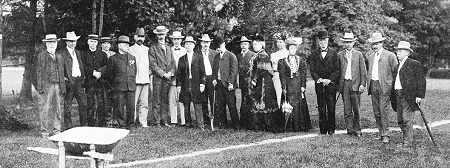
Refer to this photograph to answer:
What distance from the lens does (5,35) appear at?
2061cm

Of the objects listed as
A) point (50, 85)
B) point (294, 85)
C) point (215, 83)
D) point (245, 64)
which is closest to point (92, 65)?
point (50, 85)

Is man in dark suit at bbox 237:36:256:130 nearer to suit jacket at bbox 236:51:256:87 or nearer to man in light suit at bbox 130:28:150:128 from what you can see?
suit jacket at bbox 236:51:256:87

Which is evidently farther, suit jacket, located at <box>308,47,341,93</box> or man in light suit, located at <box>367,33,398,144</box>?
suit jacket, located at <box>308,47,341,93</box>

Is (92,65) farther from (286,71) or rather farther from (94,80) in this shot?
(286,71)

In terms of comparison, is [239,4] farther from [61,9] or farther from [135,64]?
[135,64]

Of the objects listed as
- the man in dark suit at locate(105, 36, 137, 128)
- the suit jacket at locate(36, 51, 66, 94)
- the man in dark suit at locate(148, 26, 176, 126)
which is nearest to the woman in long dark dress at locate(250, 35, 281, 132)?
the man in dark suit at locate(148, 26, 176, 126)

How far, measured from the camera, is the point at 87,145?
636 centimetres

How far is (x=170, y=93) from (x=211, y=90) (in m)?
A: 1.08

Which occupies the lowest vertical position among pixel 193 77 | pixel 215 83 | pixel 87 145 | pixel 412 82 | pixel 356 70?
pixel 87 145

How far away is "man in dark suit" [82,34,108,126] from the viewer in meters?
12.8

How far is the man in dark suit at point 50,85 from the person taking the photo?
11.9 m

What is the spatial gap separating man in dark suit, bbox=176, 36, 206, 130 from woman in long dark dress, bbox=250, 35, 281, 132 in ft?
3.93

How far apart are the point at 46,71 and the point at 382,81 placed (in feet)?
21.7

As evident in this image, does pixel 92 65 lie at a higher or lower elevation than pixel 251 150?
higher
